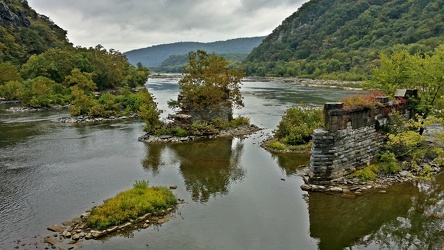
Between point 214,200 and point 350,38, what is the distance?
14267cm

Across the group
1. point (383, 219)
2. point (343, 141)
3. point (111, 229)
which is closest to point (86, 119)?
point (111, 229)

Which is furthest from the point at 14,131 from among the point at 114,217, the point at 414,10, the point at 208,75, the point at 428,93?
the point at 414,10

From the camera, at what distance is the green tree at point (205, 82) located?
32.5 meters

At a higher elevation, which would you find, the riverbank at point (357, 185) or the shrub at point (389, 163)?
the shrub at point (389, 163)

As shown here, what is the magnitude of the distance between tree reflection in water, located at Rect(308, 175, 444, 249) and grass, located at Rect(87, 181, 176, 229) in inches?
274

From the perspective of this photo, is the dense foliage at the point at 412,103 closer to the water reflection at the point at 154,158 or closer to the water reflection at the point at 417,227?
the water reflection at the point at 417,227

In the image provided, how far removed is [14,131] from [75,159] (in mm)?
14174

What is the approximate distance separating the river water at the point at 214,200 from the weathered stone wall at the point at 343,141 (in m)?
1.61

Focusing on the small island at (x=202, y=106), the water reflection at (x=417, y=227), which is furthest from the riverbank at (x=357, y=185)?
the small island at (x=202, y=106)

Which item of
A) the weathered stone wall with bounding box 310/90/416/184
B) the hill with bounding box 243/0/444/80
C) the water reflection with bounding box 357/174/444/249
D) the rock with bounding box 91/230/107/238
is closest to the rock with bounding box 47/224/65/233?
the rock with bounding box 91/230/107/238

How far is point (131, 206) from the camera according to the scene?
15.6 metres

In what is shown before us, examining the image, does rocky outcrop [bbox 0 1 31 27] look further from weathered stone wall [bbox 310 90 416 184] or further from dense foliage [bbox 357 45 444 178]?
weathered stone wall [bbox 310 90 416 184]

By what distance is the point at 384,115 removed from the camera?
2025 cm

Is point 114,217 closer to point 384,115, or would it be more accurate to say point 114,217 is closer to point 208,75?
point 384,115
